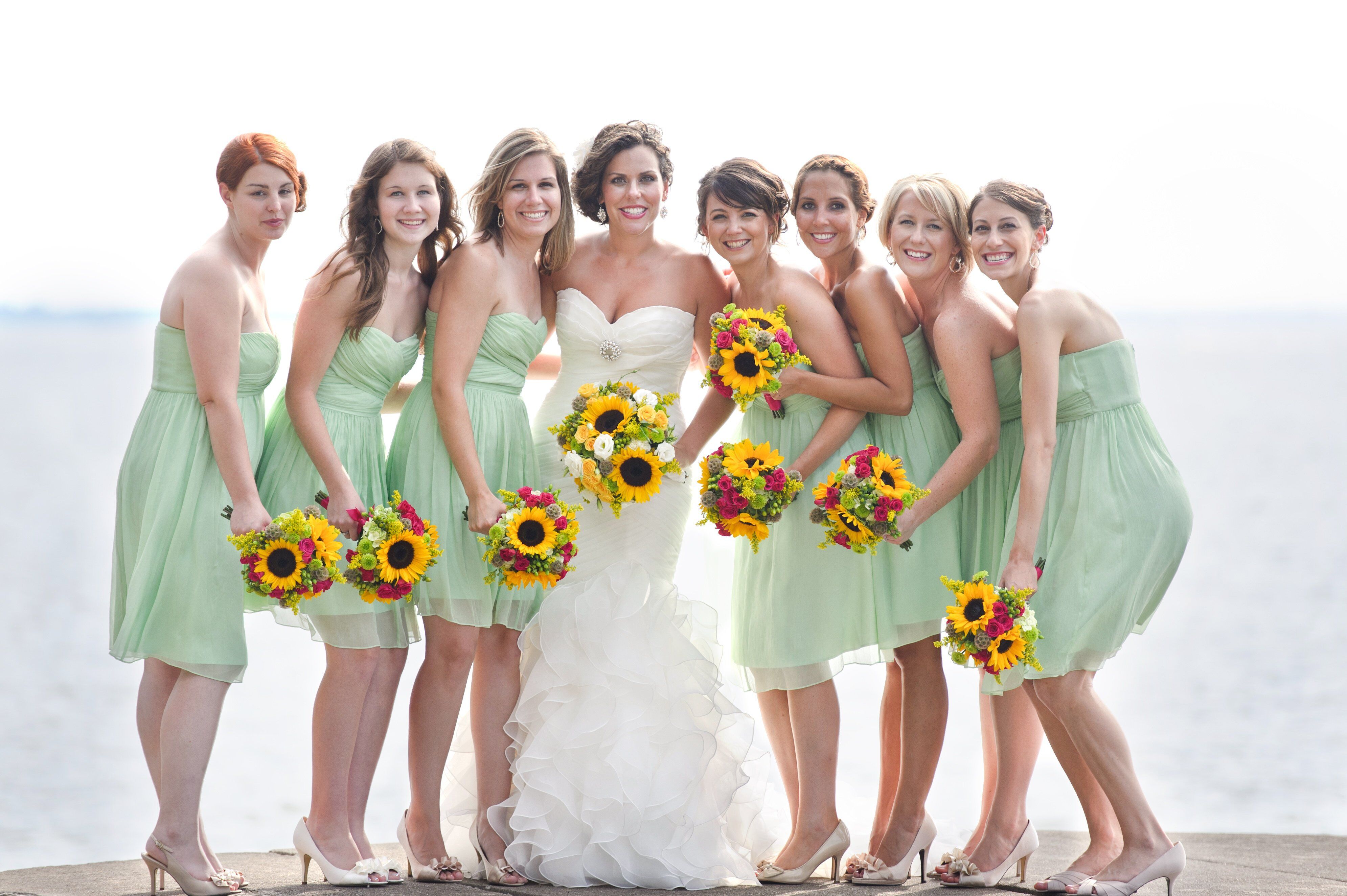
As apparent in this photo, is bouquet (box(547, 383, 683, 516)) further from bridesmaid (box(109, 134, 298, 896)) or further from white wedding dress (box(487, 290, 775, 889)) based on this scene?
bridesmaid (box(109, 134, 298, 896))

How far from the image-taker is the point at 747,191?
4680mm

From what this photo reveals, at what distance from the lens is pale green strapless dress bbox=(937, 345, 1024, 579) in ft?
14.8

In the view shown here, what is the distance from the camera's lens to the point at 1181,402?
36094mm

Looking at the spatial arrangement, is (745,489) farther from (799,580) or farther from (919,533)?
(919,533)

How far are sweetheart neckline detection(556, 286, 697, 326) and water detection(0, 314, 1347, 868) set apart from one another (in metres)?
1.03

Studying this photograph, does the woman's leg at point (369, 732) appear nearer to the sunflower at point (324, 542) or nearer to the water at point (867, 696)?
the sunflower at point (324, 542)

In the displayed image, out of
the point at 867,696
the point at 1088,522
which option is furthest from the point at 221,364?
the point at 867,696

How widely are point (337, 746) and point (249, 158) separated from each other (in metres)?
2.19

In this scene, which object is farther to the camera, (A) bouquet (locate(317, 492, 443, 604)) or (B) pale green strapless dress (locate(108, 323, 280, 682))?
(B) pale green strapless dress (locate(108, 323, 280, 682))

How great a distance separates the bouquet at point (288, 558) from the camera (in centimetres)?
386

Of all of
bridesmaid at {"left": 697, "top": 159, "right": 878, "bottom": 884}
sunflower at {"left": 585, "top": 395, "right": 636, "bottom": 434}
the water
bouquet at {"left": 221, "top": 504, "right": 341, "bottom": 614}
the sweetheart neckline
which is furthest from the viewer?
the water

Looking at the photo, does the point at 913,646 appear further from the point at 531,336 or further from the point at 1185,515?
the point at 531,336

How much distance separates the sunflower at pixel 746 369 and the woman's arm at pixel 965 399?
2.25 ft

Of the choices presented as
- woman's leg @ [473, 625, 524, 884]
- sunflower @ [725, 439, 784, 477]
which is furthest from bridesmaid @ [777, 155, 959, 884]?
woman's leg @ [473, 625, 524, 884]
